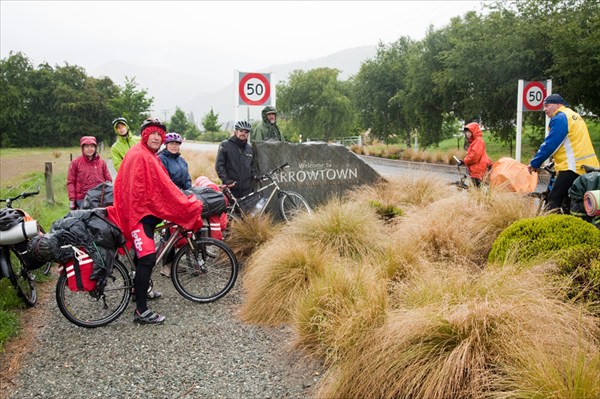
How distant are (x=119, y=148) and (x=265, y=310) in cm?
409

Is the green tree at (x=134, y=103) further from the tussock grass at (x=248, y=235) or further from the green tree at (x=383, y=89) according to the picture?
the tussock grass at (x=248, y=235)

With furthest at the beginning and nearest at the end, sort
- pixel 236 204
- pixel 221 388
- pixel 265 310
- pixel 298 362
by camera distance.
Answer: pixel 236 204 → pixel 265 310 → pixel 298 362 → pixel 221 388

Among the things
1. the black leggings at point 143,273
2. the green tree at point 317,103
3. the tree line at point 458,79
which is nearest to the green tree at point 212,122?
the tree line at point 458,79

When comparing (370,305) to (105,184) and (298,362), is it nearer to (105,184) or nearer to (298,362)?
(298,362)

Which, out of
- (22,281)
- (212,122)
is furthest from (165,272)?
(212,122)

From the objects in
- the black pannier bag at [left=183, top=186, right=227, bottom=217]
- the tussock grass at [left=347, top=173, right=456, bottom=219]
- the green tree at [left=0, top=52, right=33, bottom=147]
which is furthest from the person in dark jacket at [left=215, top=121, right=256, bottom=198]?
the green tree at [left=0, top=52, right=33, bottom=147]

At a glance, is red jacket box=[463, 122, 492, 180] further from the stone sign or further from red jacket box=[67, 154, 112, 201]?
red jacket box=[67, 154, 112, 201]

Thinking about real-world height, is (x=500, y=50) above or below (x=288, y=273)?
above

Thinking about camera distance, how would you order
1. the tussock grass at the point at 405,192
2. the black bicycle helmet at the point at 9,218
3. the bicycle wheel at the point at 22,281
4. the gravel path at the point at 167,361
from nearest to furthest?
the gravel path at the point at 167,361 → the black bicycle helmet at the point at 9,218 → the bicycle wheel at the point at 22,281 → the tussock grass at the point at 405,192

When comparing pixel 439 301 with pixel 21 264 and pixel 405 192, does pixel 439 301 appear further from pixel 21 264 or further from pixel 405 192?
pixel 405 192

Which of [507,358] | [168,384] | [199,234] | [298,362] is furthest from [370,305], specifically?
[199,234]

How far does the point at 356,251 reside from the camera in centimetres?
613

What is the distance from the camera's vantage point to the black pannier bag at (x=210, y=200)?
6258mm

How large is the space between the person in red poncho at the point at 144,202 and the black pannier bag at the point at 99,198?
1.72 metres
